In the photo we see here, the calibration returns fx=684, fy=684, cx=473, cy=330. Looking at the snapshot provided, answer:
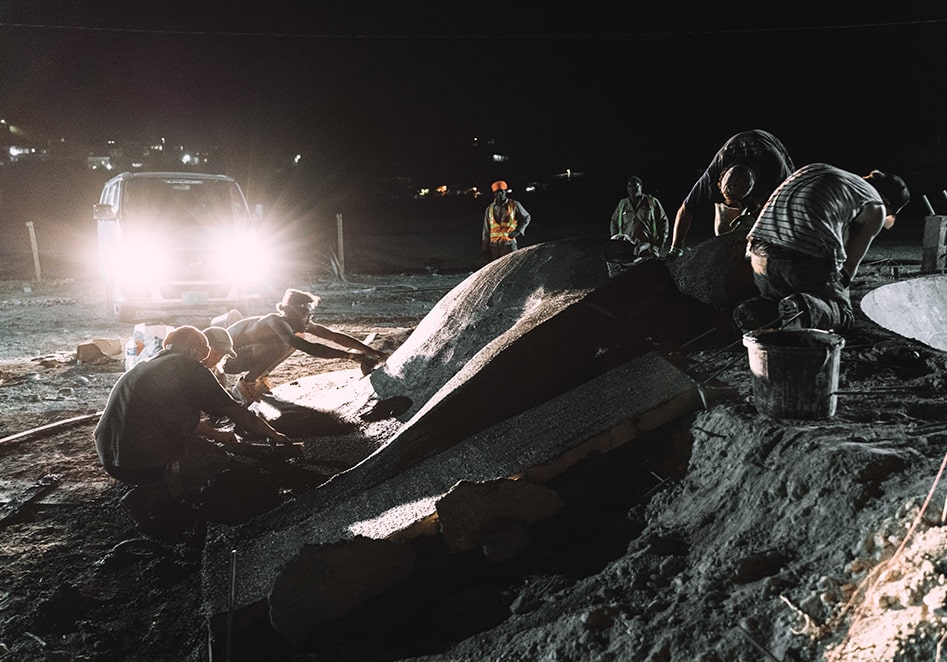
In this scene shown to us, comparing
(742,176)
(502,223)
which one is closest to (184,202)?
(502,223)

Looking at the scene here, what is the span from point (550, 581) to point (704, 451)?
0.94 meters

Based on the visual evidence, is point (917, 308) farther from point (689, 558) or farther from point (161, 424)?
point (161, 424)

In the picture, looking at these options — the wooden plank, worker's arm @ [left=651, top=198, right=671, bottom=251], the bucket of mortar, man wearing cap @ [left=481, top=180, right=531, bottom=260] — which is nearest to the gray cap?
the wooden plank

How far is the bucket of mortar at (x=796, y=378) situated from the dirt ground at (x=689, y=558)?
8cm

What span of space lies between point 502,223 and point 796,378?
8766mm

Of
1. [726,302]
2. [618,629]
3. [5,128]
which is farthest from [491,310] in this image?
[5,128]

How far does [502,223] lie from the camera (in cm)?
1139

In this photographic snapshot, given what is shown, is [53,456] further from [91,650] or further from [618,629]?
[618,629]

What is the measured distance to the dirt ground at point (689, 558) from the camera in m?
2.02

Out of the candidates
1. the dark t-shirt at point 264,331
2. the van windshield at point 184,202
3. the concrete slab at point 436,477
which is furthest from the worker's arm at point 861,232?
the van windshield at point 184,202

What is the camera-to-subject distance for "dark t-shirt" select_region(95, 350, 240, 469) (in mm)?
4164

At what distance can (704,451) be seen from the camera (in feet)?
10.4

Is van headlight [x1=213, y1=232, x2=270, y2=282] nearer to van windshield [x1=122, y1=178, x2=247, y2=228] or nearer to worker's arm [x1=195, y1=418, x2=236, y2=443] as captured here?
van windshield [x1=122, y1=178, x2=247, y2=228]

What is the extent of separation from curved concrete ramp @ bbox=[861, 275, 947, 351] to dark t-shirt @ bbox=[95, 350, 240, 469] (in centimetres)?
566
